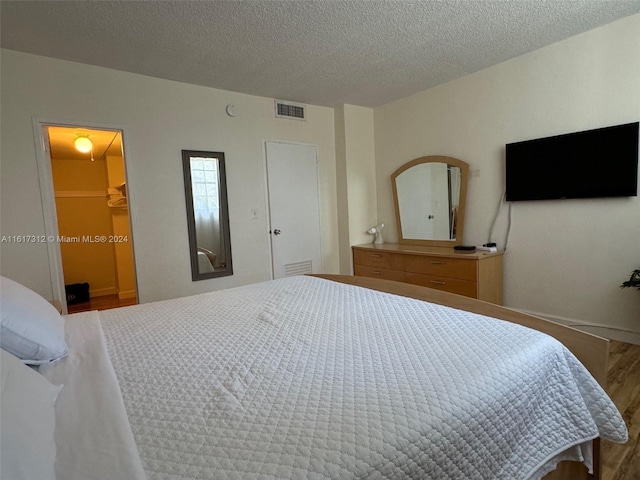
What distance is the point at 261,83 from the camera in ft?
10.9

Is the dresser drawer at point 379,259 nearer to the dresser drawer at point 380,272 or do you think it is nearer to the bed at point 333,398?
the dresser drawer at point 380,272

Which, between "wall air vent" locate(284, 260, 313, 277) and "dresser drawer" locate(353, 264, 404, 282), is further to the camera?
"wall air vent" locate(284, 260, 313, 277)

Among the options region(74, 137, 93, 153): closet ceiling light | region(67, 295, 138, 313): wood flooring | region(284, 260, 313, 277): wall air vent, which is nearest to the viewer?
region(74, 137, 93, 153): closet ceiling light

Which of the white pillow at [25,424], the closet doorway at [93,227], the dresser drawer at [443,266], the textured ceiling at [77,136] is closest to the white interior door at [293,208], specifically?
the dresser drawer at [443,266]

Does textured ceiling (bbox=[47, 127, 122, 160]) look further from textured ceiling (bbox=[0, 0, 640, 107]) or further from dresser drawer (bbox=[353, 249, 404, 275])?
dresser drawer (bbox=[353, 249, 404, 275])

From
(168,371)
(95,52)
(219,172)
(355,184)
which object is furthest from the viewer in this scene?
(355,184)

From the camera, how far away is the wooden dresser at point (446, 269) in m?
2.91

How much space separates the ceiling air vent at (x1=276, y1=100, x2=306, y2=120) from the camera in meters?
3.81

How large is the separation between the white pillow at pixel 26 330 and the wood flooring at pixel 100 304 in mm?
3379

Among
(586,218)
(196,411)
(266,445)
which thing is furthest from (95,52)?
(586,218)

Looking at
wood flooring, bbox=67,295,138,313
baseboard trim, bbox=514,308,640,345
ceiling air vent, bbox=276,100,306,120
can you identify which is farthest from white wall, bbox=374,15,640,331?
wood flooring, bbox=67,295,138,313

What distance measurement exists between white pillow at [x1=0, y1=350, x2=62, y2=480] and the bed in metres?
0.05

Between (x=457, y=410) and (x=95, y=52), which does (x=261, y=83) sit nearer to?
(x=95, y=52)

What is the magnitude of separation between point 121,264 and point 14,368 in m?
4.55
